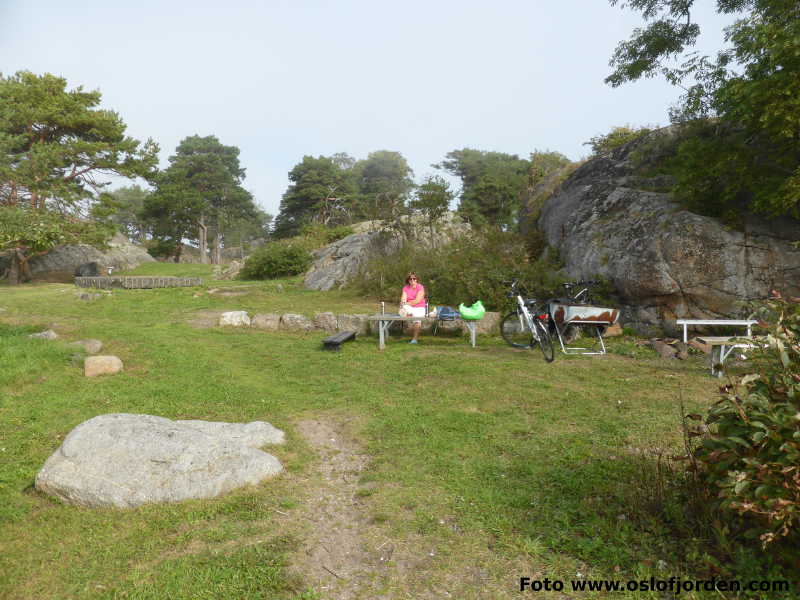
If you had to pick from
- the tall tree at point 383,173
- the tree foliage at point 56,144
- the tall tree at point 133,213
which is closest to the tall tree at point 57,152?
the tree foliage at point 56,144

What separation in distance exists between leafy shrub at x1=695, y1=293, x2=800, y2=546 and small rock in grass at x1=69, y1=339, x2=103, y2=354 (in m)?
7.78

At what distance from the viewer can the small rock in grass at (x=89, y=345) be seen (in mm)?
7284

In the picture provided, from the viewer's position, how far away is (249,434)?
4.21 meters

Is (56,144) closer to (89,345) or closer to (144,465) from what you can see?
(89,345)

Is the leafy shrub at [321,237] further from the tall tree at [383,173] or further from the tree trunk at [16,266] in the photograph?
the tall tree at [383,173]

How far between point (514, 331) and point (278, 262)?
1445 centimetres

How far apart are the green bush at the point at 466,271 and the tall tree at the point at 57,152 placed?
14252mm

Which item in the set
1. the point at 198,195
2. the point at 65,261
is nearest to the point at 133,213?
the point at 198,195

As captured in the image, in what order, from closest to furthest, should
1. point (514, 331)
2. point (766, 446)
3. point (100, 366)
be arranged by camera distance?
point (766, 446) < point (100, 366) < point (514, 331)

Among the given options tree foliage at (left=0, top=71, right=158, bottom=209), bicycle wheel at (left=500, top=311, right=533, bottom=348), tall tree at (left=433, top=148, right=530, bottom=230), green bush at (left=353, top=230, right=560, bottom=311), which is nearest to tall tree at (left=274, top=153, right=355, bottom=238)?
tall tree at (left=433, top=148, right=530, bottom=230)

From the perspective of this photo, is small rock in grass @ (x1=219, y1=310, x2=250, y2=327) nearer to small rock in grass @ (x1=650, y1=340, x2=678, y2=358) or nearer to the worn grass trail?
the worn grass trail

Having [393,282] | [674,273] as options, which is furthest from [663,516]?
[393,282]

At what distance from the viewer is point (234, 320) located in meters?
10.8

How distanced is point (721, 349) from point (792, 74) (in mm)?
4472
